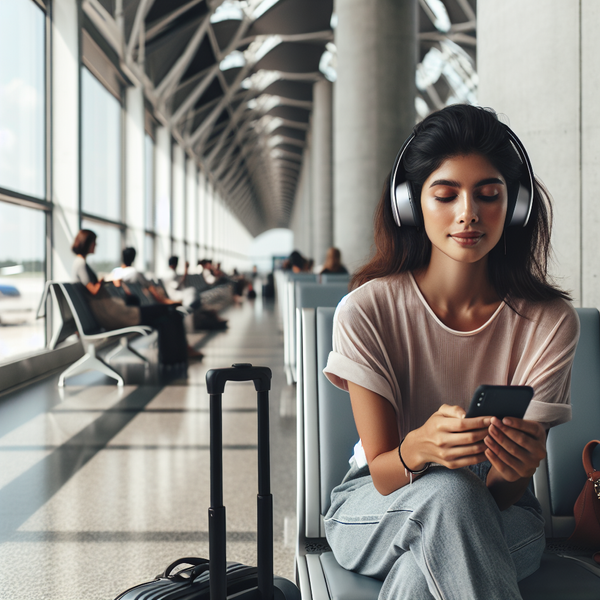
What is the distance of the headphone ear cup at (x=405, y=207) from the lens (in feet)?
5.16

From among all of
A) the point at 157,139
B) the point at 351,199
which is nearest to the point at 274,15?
the point at 157,139

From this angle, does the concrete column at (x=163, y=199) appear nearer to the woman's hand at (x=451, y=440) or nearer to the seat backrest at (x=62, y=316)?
the seat backrest at (x=62, y=316)

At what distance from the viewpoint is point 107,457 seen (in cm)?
415

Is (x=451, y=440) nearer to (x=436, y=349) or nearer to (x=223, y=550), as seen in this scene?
(x=436, y=349)

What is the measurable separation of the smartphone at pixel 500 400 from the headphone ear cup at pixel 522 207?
544mm

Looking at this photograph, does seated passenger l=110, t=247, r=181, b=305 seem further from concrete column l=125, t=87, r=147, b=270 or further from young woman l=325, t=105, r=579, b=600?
young woman l=325, t=105, r=579, b=600

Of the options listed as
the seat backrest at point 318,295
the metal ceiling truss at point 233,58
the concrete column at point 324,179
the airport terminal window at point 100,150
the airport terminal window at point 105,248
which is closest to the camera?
the seat backrest at point 318,295

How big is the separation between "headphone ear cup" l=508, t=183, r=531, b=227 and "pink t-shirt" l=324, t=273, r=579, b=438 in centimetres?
21

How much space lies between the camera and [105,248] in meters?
12.4

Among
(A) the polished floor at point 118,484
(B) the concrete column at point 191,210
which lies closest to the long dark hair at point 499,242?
(A) the polished floor at point 118,484

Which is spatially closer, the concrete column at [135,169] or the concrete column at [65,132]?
the concrete column at [65,132]

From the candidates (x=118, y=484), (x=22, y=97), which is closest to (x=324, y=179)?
(x=22, y=97)

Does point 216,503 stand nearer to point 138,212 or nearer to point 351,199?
point 351,199

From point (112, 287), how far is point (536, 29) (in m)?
7.35
